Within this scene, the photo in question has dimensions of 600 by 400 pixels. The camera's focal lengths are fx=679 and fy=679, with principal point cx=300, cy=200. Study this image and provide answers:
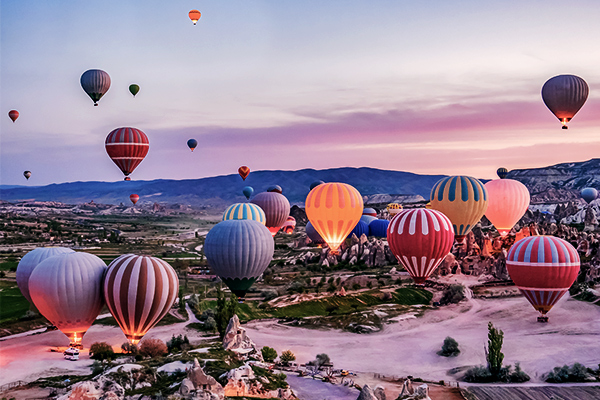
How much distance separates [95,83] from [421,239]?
108ft

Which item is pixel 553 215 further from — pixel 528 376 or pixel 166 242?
pixel 528 376

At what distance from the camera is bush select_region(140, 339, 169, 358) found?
37750 millimetres

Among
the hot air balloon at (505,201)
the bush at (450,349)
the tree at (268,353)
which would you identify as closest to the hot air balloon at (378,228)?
the hot air balloon at (505,201)

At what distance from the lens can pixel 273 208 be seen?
89.0m

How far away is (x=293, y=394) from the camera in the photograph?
3130 cm

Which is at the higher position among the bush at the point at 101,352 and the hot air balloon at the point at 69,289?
the hot air balloon at the point at 69,289

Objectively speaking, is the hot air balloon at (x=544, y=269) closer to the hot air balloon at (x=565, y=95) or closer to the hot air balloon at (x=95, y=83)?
the hot air balloon at (x=565, y=95)

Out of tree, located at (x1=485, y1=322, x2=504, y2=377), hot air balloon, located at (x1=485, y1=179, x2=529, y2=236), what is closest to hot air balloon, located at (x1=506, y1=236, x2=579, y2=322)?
tree, located at (x1=485, y1=322, x2=504, y2=377)

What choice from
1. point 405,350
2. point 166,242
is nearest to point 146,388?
point 405,350

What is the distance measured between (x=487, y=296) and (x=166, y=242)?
281ft

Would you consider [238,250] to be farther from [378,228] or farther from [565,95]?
[378,228]

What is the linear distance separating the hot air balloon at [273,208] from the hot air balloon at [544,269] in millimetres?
44950

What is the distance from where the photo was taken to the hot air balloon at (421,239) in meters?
48.0

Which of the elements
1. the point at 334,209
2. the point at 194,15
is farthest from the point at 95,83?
the point at 334,209
